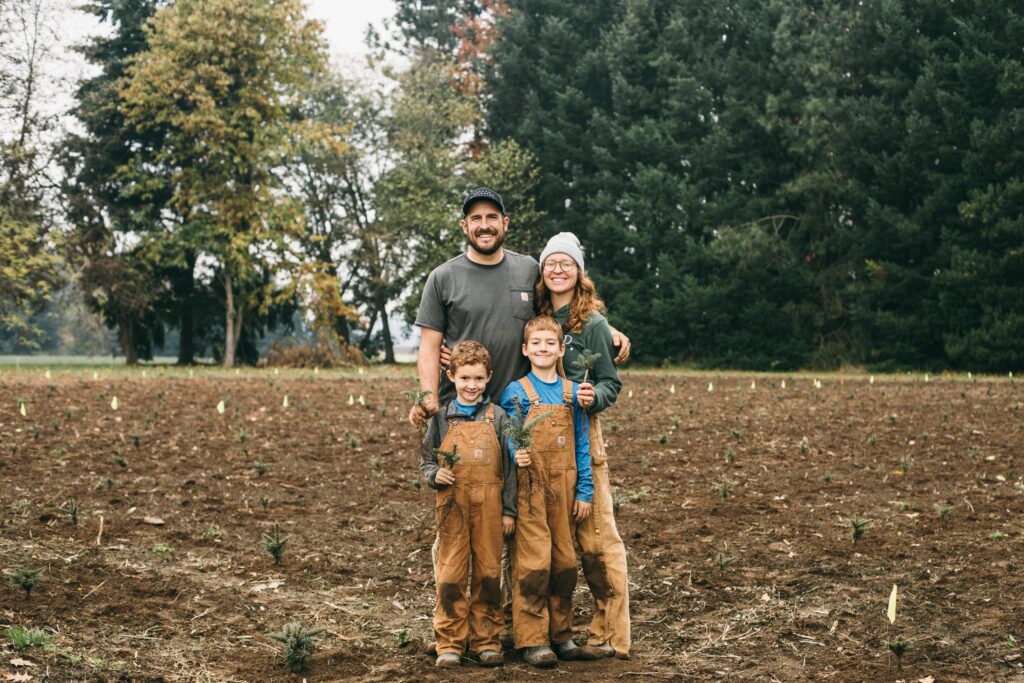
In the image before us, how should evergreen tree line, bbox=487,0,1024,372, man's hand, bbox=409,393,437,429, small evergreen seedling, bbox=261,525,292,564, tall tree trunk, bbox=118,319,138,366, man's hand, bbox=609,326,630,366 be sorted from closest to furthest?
man's hand, bbox=409,393,437,429
man's hand, bbox=609,326,630,366
small evergreen seedling, bbox=261,525,292,564
evergreen tree line, bbox=487,0,1024,372
tall tree trunk, bbox=118,319,138,366

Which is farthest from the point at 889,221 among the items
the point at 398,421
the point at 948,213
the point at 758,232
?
the point at 398,421

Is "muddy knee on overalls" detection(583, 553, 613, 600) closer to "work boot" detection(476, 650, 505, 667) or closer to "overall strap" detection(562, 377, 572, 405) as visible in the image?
"work boot" detection(476, 650, 505, 667)

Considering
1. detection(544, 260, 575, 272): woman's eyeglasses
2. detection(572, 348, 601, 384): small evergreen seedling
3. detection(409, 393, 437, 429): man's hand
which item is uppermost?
detection(544, 260, 575, 272): woman's eyeglasses

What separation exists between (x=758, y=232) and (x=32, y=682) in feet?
80.6

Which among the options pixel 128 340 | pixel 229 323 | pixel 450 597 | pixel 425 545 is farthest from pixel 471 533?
pixel 128 340

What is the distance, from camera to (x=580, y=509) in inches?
185

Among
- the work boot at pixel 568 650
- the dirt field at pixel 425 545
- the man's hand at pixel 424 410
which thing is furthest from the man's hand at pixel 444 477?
the work boot at pixel 568 650

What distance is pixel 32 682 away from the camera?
13.6ft

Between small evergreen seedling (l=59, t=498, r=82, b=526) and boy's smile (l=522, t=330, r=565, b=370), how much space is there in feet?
12.4

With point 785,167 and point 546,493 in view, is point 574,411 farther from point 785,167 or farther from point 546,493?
point 785,167

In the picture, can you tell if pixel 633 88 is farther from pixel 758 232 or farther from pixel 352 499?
pixel 352 499

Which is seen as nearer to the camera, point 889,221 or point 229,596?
point 229,596

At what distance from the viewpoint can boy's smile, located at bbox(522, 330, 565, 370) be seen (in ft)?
15.3

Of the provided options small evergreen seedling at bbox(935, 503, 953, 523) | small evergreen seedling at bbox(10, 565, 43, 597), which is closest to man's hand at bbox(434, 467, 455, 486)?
small evergreen seedling at bbox(10, 565, 43, 597)
